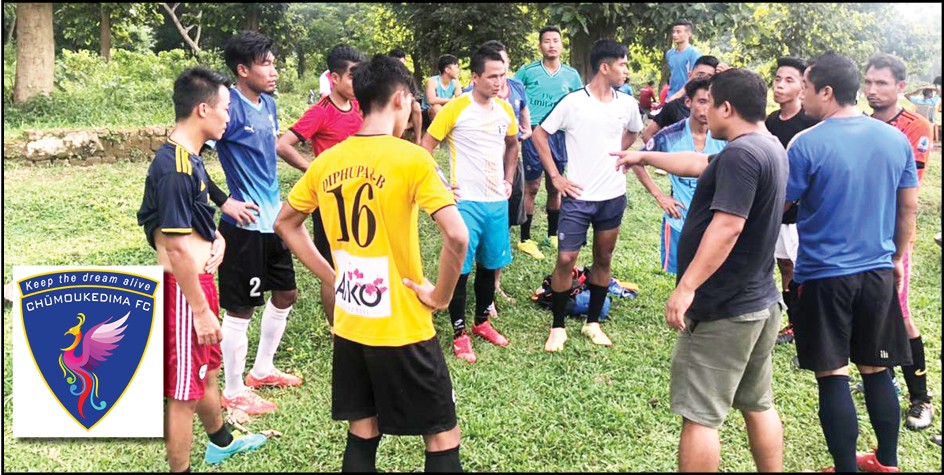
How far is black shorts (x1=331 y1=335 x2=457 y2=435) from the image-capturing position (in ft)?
8.16

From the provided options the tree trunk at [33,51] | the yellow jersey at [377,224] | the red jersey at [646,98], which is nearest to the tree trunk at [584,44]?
the red jersey at [646,98]

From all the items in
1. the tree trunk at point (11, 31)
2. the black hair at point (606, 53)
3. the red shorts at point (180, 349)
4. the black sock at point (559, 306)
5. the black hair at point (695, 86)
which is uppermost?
the tree trunk at point (11, 31)

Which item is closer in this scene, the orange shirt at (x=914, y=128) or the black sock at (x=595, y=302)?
the orange shirt at (x=914, y=128)

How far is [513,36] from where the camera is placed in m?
15.3

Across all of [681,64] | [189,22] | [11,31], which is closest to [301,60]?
[189,22]

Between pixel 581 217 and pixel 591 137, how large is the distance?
53 cm

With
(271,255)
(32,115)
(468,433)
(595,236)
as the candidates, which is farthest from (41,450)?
(32,115)

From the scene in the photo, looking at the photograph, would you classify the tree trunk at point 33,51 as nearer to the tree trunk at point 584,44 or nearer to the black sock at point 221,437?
the tree trunk at point 584,44

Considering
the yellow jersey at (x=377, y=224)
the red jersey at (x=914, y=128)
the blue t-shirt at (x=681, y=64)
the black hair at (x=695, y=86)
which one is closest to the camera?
the yellow jersey at (x=377, y=224)

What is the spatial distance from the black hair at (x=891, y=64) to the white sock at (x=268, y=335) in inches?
144

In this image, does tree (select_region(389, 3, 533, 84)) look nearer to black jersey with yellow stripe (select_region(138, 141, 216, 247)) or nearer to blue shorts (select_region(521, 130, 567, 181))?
blue shorts (select_region(521, 130, 567, 181))

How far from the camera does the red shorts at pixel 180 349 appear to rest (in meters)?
2.75

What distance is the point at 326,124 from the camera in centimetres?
416

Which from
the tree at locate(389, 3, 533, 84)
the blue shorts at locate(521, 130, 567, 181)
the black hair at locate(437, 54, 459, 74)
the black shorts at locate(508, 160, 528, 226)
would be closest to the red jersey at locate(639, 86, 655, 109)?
the tree at locate(389, 3, 533, 84)
